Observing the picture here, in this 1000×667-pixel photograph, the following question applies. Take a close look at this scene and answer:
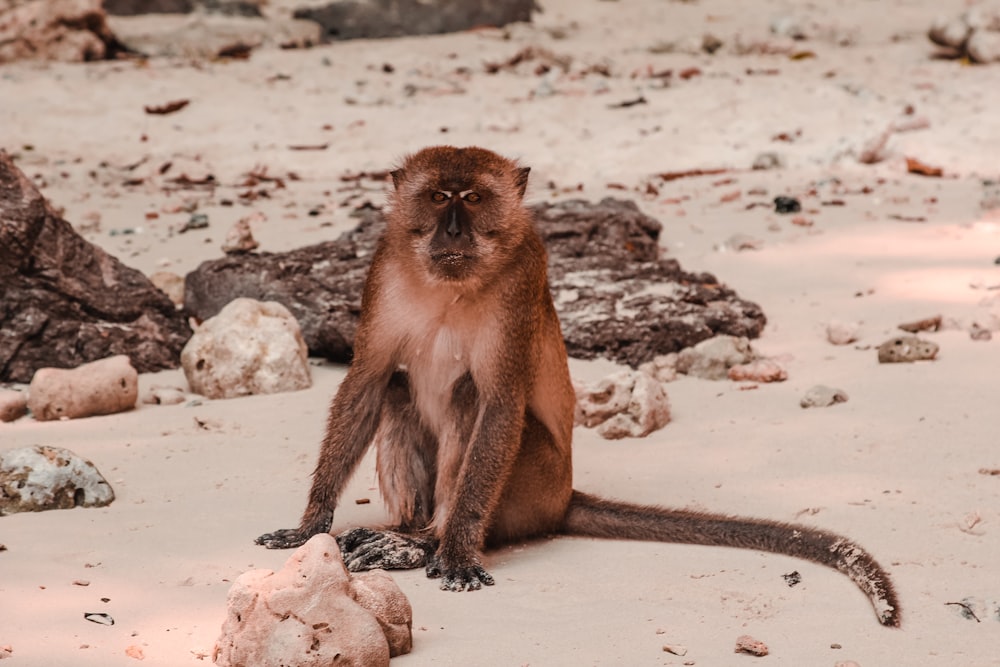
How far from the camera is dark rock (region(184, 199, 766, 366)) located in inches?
269

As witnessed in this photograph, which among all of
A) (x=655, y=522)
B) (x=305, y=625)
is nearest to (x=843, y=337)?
(x=655, y=522)

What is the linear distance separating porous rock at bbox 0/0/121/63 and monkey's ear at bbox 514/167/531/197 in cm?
1067

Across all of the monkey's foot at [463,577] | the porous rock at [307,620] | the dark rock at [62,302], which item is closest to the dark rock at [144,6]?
the dark rock at [62,302]

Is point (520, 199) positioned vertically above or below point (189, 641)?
above

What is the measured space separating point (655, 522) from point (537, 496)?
433mm

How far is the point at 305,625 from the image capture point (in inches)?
137

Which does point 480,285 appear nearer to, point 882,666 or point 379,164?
point 882,666

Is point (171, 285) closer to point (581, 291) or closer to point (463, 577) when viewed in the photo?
point (581, 291)

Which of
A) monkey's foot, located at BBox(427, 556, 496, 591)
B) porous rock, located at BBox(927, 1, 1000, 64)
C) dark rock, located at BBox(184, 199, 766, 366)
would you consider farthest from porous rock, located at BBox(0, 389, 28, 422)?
porous rock, located at BBox(927, 1, 1000, 64)

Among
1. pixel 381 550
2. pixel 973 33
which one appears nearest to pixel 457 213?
pixel 381 550

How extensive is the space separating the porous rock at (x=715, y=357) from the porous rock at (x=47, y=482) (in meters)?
2.93

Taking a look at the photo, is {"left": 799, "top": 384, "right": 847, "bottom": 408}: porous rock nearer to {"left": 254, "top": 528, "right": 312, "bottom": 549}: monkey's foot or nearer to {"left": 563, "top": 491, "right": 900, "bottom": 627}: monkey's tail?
{"left": 563, "top": 491, "right": 900, "bottom": 627}: monkey's tail

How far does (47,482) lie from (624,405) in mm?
2417

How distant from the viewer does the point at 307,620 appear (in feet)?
11.5
